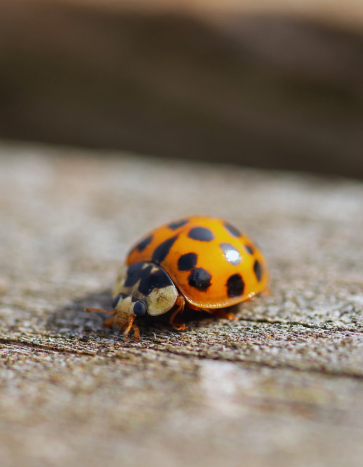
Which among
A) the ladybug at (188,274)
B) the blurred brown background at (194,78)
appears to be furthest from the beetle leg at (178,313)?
the blurred brown background at (194,78)

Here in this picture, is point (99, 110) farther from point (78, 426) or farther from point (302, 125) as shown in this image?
point (78, 426)

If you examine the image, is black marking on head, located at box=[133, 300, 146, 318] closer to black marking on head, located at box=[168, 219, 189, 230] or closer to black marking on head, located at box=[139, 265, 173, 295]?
black marking on head, located at box=[139, 265, 173, 295]

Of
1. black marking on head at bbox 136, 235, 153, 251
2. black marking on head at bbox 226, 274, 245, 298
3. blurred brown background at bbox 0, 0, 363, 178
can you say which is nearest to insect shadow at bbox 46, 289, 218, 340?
black marking on head at bbox 226, 274, 245, 298

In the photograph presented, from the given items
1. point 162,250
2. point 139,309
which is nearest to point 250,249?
point 162,250

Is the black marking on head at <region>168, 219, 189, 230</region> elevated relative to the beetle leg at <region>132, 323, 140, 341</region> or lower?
elevated

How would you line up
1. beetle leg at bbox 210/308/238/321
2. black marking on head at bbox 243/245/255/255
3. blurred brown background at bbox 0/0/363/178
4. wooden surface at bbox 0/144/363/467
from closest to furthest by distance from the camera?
1. wooden surface at bbox 0/144/363/467
2. beetle leg at bbox 210/308/238/321
3. black marking on head at bbox 243/245/255/255
4. blurred brown background at bbox 0/0/363/178

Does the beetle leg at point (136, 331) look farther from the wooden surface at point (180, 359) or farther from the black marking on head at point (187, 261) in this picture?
the black marking on head at point (187, 261)

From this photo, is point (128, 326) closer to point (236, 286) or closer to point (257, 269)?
point (236, 286)
